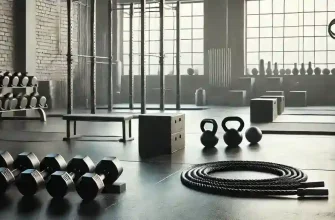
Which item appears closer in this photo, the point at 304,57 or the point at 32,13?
the point at 32,13

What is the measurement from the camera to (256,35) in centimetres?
1323

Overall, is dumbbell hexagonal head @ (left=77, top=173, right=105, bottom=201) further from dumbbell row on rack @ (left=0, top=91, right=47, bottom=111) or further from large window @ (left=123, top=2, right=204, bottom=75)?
large window @ (left=123, top=2, right=204, bottom=75)

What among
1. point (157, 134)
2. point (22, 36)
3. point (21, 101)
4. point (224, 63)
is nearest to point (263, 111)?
point (157, 134)

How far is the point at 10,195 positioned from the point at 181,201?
904 millimetres

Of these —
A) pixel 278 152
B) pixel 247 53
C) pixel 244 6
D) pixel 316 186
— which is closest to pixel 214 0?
pixel 244 6

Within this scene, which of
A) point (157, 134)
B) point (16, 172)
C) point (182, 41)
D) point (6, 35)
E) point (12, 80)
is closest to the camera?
point (16, 172)

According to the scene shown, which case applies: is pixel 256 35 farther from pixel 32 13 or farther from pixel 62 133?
pixel 62 133

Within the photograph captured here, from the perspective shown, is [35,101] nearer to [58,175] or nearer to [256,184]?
[58,175]

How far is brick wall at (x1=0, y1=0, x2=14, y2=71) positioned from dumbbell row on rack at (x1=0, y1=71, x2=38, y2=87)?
143 centimetres

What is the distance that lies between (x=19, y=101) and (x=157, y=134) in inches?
153

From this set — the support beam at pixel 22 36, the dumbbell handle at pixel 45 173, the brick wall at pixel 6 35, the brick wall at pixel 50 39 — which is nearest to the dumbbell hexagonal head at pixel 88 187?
the dumbbell handle at pixel 45 173

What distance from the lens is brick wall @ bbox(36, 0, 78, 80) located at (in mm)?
10078

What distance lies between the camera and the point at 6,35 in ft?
29.0

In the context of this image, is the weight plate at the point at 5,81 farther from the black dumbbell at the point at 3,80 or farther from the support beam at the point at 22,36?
the support beam at the point at 22,36
